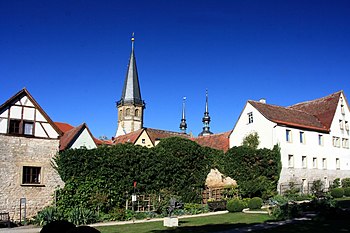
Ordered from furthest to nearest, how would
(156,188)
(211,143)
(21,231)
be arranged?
(211,143)
(156,188)
(21,231)

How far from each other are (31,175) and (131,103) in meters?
48.4

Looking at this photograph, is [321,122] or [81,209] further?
[321,122]

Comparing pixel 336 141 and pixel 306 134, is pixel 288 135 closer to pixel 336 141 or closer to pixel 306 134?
pixel 306 134

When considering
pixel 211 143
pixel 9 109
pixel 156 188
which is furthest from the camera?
pixel 211 143

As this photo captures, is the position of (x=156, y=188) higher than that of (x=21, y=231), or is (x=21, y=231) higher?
(x=156, y=188)

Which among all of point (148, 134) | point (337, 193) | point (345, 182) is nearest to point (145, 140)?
point (148, 134)

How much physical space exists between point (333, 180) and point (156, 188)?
2157 centimetres

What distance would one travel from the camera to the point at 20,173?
23.1m

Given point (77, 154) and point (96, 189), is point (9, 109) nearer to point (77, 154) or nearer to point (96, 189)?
point (77, 154)

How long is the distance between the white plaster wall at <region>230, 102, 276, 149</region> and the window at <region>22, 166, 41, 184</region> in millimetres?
20297

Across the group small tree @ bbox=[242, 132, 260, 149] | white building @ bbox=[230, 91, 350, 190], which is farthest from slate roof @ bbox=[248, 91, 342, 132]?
small tree @ bbox=[242, 132, 260, 149]

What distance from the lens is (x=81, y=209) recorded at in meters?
22.4

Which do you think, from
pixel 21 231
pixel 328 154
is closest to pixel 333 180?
pixel 328 154

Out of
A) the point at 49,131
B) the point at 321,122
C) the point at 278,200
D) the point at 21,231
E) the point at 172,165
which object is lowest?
the point at 21,231
